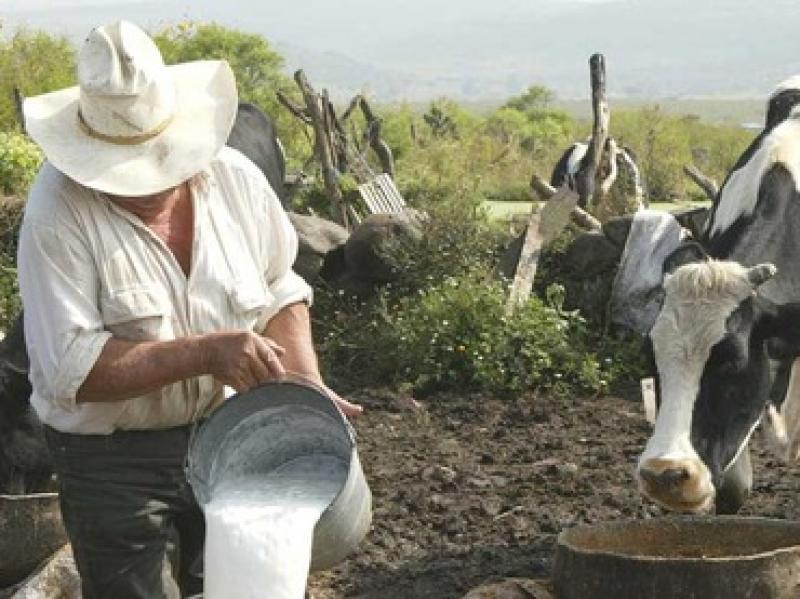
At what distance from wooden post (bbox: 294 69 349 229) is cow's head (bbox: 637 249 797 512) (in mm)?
6773

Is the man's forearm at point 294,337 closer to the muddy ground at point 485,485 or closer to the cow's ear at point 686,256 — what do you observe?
the muddy ground at point 485,485

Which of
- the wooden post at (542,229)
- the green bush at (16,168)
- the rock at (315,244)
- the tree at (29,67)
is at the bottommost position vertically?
the tree at (29,67)

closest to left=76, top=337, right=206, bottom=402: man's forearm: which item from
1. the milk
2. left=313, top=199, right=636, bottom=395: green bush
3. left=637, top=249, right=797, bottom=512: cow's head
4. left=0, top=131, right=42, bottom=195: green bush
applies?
the milk

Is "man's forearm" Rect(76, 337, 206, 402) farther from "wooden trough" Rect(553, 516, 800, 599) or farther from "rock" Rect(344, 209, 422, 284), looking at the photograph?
"rock" Rect(344, 209, 422, 284)

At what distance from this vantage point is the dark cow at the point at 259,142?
1020 centimetres

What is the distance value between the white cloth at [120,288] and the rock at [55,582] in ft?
4.46

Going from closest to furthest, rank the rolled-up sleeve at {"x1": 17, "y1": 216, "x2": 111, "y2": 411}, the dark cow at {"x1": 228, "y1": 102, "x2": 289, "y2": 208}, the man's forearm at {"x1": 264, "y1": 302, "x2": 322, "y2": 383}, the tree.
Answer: the rolled-up sleeve at {"x1": 17, "y1": 216, "x2": 111, "y2": 411} < the man's forearm at {"x1": 264, "y1": 302, "x2": 322, "y2": 383} < the dark cow at {"x1": 228, "y1": 102, "x2": 289, "y2": 208} < the tree

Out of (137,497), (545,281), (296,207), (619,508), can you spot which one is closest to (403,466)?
(619,508)

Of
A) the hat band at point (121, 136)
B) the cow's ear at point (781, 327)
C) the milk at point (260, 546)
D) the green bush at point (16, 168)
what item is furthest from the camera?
the green bush at point (16, 168)

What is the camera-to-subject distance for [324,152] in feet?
42.0

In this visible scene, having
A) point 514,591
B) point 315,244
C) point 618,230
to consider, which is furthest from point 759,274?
point 315,244

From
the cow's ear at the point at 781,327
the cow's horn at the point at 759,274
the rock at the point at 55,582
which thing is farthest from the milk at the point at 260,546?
the cow's ear at the point at 781,327

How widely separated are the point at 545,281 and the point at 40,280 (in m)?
7.00

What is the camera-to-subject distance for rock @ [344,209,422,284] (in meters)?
10.8
